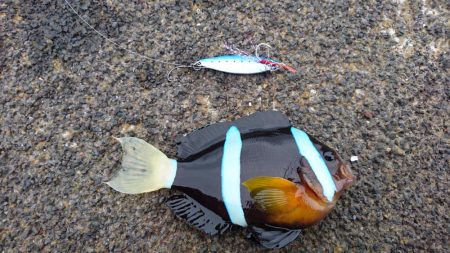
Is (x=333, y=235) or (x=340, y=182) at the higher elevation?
(x=340, y=182)

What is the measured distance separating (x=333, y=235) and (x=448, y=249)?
0.44 m

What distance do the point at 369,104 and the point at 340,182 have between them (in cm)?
43

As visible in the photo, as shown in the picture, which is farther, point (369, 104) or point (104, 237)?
point (369, 104)

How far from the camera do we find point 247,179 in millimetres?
1671

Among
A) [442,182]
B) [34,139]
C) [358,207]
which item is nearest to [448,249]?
[442,182]

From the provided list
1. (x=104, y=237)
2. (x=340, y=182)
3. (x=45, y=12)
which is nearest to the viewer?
(x=340, y=182)

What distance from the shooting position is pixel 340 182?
1.69m

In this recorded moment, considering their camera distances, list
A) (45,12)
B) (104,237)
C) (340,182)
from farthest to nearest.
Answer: (45,12) → (104,237) → (340,182)

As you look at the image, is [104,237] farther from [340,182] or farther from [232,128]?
[340,182]

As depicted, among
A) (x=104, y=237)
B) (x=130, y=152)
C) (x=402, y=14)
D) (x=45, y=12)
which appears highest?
(x=402, y=14)

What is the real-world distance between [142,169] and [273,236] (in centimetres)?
51

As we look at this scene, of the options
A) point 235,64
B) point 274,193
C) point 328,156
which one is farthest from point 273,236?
point 235,64

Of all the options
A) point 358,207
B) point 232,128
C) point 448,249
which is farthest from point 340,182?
point 448,249

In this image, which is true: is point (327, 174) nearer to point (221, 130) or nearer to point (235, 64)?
point (221, 130)
